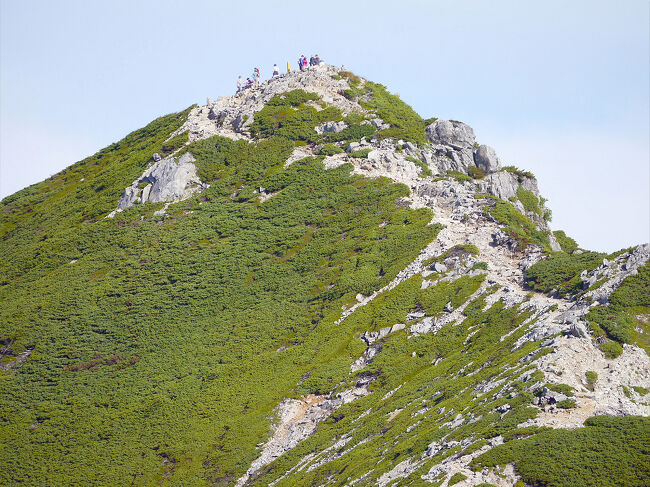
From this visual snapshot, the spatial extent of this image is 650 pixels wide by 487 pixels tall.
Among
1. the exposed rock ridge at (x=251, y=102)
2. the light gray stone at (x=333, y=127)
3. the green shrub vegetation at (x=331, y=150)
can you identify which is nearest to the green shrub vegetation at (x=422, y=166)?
the green shrub vegetation at (x=331, y=150)

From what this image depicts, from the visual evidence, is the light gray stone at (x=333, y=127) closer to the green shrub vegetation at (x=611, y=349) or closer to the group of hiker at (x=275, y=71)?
the group of hiker at (x=275, y=71)

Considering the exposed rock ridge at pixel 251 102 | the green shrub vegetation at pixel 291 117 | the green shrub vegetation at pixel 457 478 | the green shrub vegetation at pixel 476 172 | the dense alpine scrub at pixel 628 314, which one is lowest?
the green shrub vegetation at pixel 457 478

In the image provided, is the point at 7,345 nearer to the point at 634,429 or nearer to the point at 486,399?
the point at 486,399

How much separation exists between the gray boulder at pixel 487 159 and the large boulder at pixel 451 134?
1.99 m

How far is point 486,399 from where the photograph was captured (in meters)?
43.5

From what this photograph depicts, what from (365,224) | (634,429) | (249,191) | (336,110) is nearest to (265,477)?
(634,429)

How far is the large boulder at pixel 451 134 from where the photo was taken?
302 feet

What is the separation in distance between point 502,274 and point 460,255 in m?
4.86

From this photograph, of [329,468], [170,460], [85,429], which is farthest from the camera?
[85,429]

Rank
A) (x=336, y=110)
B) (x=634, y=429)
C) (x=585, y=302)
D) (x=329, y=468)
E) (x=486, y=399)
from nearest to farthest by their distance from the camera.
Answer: (x=634, y=429) → (x=486, y=399) → (x=329, y=468) → (x=585, y=302) → (x=336, y=110)

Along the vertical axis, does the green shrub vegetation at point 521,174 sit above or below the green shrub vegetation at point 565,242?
above

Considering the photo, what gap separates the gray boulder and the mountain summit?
195mm

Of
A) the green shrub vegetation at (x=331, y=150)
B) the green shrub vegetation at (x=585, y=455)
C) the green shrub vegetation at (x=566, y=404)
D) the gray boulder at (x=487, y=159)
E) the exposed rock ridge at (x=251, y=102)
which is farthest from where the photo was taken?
the exposed rock ridge at (x=251, y=102)

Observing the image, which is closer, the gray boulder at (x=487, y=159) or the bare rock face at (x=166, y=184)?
the gray boulder at (x=487, y=159)
